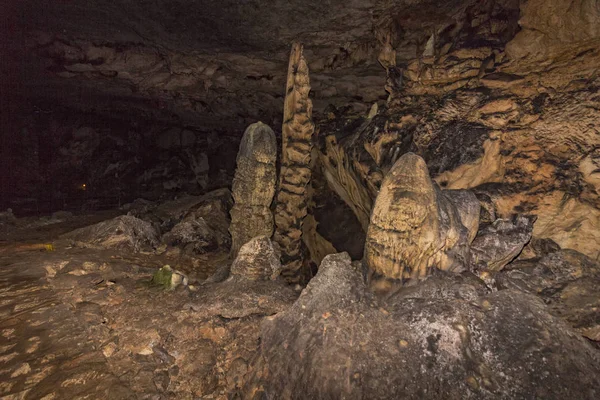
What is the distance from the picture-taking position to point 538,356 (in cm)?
261

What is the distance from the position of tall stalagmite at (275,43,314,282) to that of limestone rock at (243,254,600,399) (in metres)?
4.19

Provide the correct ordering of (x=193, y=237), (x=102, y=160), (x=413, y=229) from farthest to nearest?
1. (x=102, y=160)
2. (x=193, y=237)
3. (x=413, y=229)

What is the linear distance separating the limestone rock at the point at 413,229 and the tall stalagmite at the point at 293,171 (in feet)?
13.7

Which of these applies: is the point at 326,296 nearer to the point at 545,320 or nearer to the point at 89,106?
the point at 545,320

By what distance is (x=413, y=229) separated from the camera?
327 centimetres

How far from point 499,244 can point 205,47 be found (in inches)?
313

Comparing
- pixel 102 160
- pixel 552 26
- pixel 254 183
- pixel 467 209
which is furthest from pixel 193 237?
pixel 552 26

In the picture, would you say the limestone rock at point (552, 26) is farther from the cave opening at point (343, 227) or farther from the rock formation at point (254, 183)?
the rock formation at point (254, 183)

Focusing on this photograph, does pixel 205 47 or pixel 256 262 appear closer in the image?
pixel 256 262

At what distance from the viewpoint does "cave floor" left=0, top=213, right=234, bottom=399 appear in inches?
122

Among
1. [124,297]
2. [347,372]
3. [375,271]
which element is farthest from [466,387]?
[124,297]

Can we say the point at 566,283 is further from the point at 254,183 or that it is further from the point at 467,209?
the point at 254,183

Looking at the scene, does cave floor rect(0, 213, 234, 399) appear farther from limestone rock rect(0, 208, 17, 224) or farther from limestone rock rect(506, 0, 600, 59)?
limestone rock rect(506, 0, 600, 59)

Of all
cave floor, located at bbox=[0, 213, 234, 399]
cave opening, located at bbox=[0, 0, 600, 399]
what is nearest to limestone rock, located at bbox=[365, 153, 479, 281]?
cave opening, located at bbox=[0, 0, 600, 399]
